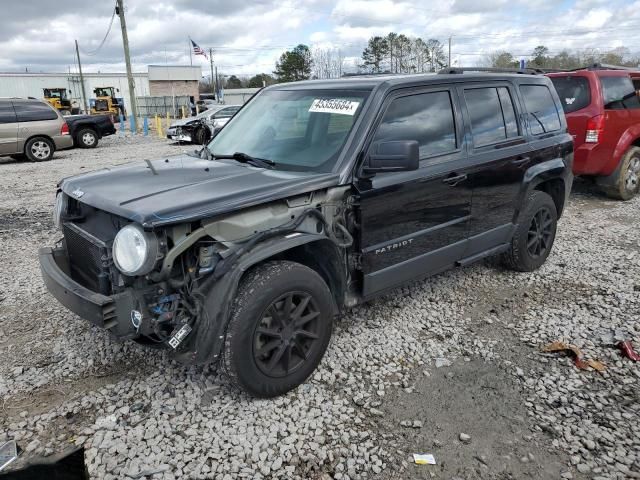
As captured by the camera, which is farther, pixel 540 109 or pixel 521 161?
pixel 540 109

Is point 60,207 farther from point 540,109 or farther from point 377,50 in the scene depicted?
point 377,50

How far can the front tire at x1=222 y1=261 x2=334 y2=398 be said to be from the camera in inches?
113

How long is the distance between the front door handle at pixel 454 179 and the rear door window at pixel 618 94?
16.7 feet

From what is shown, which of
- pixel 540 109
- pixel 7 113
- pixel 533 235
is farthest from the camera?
pixel 7 113

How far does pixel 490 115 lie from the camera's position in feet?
14.5

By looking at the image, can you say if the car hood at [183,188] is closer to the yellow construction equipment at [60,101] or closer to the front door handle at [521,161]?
the front door handle at [521,161]

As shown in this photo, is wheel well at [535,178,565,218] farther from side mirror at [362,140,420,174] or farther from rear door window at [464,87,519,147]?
side mirror at [362,140,420,174]

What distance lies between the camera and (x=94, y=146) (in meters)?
18.3

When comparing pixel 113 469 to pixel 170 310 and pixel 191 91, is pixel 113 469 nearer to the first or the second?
pixel 170 310

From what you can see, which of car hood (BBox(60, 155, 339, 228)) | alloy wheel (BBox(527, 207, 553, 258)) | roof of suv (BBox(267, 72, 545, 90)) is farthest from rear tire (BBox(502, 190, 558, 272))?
car hood (BBox(60, 155, 339, 228))

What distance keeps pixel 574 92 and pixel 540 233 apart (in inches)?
155

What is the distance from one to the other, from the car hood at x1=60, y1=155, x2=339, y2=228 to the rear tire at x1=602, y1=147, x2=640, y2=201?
680cm

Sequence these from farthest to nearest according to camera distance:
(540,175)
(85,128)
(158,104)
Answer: (158,104) → (85,128) → (540,175)

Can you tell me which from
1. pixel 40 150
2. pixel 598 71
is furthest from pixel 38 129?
pixel 598 71
